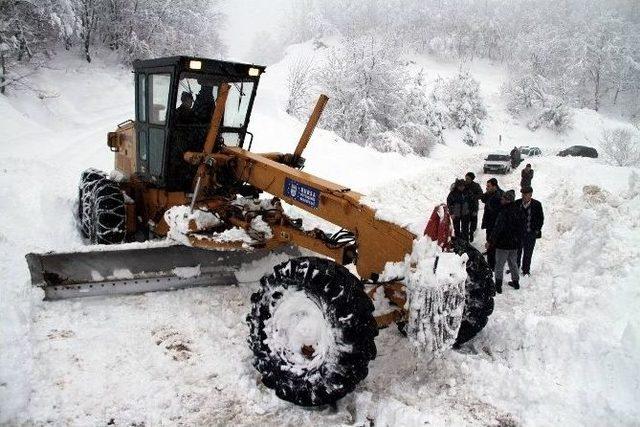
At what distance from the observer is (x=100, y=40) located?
24375 millimetres

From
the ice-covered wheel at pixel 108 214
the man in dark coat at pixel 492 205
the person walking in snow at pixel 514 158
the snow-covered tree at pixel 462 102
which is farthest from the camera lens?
the snow-covered tree at pixel 462 102

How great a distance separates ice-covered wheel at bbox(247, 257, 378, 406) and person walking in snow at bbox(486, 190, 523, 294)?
13.8 feet

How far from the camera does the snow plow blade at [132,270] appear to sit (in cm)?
518

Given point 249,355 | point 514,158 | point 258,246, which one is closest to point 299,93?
point 514,158

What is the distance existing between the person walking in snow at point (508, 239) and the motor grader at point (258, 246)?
2.84 metres

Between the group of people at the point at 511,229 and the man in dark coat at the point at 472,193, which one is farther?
the man in dark coat at the point at 472,193

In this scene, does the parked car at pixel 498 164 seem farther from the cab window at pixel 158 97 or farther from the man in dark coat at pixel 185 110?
the cab window at pixel 158 97

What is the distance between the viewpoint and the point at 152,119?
20.5 ft

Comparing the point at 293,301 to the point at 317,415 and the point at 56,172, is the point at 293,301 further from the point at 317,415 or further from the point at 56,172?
the point at 56,172

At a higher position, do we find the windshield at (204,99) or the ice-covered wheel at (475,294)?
the windshield at (204,99)

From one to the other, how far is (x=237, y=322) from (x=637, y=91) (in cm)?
5610

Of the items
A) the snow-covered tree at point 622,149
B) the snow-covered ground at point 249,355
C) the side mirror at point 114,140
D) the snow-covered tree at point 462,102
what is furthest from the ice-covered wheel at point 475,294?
the snow-covered tree at point 462,102

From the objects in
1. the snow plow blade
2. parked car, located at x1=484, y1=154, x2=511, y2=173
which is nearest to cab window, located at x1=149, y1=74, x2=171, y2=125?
the snow plow blade

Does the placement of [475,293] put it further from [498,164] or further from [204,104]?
[498,164]
